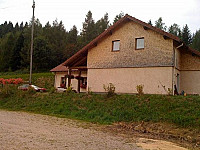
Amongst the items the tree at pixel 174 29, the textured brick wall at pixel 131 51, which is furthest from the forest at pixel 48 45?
the textured brick wall at pixel 131 51

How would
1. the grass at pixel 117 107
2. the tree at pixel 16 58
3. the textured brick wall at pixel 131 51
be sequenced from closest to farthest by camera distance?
the grass at pixel 117 107
the textured brick wall at pixel 131 51
the tree at pixel 16 58

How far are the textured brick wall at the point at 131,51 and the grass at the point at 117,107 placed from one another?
4126 millimetres

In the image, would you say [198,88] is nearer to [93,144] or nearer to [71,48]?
[93,144]

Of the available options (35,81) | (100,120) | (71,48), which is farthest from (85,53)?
(71,48)

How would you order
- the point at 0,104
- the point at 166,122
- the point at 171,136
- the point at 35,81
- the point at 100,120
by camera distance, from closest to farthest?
the point at 171,136 → the point at 166,122 → the point at 100,120 → the point at 0,104 → the point at 35,81

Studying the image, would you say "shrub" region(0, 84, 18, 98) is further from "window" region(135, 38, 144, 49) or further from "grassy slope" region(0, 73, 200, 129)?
"window" region(135, 38, 144, 49)

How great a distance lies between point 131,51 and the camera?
1988 cm

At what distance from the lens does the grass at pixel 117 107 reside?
41.4ft

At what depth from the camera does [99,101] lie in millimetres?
16578

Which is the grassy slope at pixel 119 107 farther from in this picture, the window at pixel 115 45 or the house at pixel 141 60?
the window at pixel 115 45

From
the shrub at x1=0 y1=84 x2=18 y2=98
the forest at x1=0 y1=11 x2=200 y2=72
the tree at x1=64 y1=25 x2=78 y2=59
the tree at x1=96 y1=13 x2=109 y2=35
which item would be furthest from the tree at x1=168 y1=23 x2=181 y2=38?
the shrub at x1=0 y1=84 x2=18 y2=98

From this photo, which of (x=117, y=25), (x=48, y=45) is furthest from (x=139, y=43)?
(x=48, y=45)

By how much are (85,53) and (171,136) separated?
548 inches

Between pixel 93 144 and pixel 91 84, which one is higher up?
pixel 91 84
